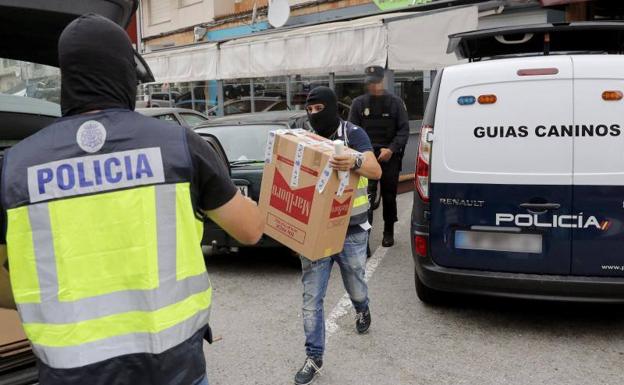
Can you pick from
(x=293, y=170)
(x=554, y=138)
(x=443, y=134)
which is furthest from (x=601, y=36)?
(x=293, y=170)

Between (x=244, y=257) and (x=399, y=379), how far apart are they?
10.9 feet

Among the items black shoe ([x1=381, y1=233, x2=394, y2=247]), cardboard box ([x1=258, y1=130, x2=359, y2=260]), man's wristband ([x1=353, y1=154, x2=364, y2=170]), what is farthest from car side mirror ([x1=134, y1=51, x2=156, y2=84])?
black shoe ([x1=381, y1=233, x2=394, y2=247])

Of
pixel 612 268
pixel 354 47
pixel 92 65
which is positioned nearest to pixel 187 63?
pixel 354 47

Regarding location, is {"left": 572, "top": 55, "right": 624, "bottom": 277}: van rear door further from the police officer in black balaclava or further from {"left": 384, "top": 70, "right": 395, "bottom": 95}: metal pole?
{"left": 384, "top": 70, "right": 395, "bottom": 95}: metal pole

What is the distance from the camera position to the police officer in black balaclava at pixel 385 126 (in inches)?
260

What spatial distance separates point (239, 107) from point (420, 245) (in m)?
11.3

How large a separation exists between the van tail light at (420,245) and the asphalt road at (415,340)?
556 millimetres

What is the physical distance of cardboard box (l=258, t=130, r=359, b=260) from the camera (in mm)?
3256

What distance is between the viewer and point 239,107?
15.0 meters

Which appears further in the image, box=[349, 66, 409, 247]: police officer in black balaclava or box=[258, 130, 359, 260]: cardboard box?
box=[349, 66, 409, 247]: police officer in black balaclava

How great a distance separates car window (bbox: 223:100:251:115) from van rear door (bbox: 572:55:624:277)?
448 inches

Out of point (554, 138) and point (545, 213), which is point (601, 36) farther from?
point (545, 213)

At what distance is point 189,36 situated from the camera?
2130 cm

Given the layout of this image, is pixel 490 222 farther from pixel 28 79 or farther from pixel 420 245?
pixel 28 79
